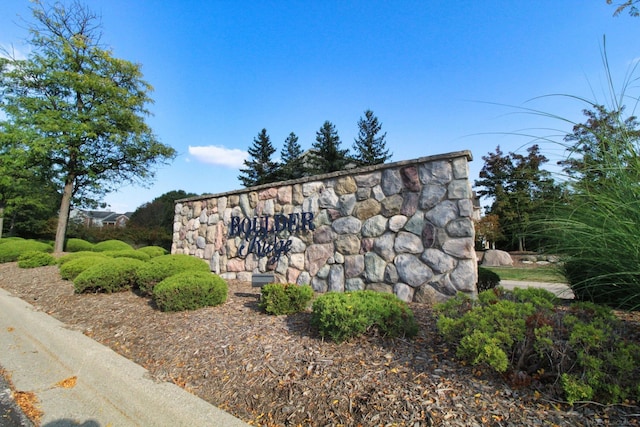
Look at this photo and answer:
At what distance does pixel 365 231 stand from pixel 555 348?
340cm

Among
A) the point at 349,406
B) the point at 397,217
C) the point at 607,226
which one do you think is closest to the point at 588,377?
the point at 607,226

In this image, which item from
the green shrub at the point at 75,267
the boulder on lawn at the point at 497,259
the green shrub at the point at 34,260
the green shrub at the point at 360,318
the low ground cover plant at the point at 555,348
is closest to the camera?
the low ground cover plant at the point at 555,348

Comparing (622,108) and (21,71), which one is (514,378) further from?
(21,71)

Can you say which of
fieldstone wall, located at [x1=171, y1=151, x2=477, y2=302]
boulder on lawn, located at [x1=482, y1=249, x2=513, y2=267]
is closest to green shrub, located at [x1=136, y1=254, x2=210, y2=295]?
fieldstone wall, located at [x1=171, y1=151, x2=477, y2=302]

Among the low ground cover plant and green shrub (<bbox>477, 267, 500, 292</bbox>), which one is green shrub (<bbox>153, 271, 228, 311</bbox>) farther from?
green shrub (<bbox>477, 267, 500, 292</bbox>)

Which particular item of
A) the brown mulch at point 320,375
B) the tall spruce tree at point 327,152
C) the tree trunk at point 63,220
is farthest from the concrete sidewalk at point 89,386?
the tall spruce tree at point 327,152

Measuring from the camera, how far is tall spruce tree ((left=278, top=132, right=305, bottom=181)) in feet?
102

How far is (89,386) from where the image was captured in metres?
2.86

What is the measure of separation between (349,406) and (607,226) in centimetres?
218

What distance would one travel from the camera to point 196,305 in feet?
14.2

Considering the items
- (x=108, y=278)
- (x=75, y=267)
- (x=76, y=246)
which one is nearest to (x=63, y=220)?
(x=76, y=246)

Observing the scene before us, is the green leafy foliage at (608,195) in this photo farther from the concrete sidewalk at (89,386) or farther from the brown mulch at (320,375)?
the concrete sidewalk at (89,386)

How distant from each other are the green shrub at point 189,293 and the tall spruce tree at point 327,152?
81.9 ft

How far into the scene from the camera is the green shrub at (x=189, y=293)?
13.9ft
